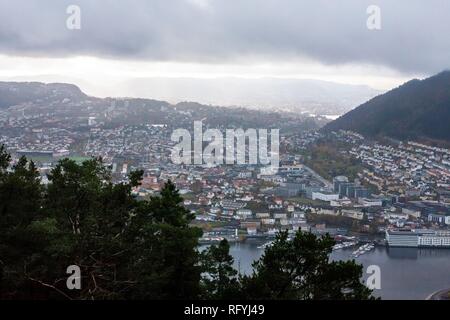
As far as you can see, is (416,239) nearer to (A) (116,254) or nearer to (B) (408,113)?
(A) (116,254)

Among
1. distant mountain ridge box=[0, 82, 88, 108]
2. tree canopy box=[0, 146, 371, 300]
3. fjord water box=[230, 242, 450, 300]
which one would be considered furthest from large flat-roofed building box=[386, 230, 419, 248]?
distant mountain ridge box=[0, 82, 88, 108]

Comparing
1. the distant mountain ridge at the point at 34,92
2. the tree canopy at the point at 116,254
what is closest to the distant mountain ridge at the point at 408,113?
the distant mountain ridge at the point at 34,92

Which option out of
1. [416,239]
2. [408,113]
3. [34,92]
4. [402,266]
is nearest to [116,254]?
[402,266]

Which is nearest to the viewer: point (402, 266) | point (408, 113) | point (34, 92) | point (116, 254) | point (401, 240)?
point (116, 254)

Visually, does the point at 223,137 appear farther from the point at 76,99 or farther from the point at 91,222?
the point at 91,222

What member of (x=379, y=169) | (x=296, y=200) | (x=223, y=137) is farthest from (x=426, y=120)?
(x=296, y=200)
